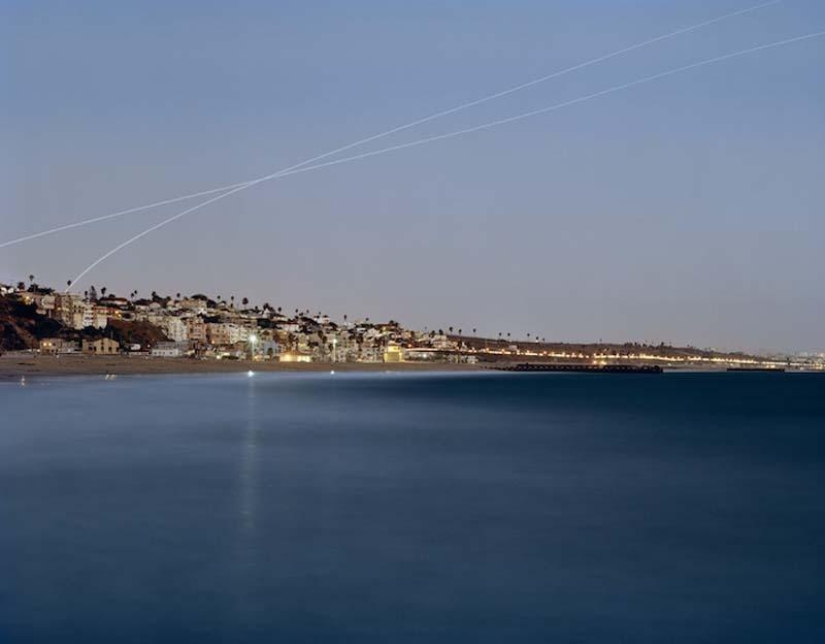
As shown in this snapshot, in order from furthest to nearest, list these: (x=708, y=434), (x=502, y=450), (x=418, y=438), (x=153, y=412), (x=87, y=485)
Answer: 1. (x=153, y=412)
2. (x=708, y=434)
3. (x=418, y=438)
4. (x=502, y=450)
5. (x=87, y=485)

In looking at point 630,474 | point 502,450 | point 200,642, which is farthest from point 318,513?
point 502,450

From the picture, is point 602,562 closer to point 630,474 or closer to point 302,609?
point 302,609

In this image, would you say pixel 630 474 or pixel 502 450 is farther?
pixel 502 450

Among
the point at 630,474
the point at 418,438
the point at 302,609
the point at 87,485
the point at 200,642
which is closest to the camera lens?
the point at 200,642

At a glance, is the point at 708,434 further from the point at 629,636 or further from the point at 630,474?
the point at 629,636

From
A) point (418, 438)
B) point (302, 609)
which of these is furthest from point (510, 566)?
point (418, 438)

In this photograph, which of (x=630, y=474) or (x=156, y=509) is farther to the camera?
(x=630, y=474)
